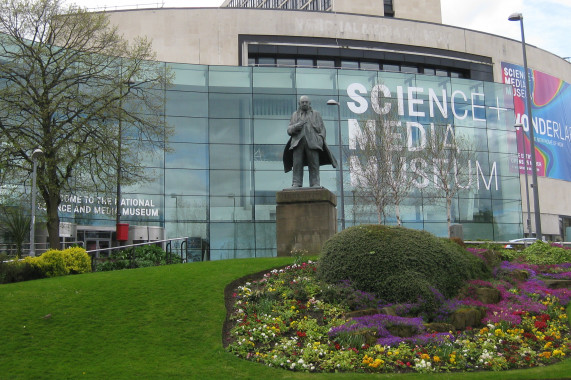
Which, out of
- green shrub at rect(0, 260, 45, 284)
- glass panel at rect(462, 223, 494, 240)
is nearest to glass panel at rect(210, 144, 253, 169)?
glass panel at rect(462, 223, 494, 240)

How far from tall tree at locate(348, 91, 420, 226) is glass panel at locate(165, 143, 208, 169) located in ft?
29.9

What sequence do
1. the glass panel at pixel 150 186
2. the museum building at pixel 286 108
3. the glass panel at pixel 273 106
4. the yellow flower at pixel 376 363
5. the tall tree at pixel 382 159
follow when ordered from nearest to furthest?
1. the yellow flower at pixel 376 363
2. the tall tree at pixel 382 159
3. the glass panel at pixel 150 186
4. the museum building at pixel 286 108
5. the glass panel at pixel 273 106

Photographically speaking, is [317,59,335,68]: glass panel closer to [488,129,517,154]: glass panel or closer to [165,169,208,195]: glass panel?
[488,129,517,154]: glass panel

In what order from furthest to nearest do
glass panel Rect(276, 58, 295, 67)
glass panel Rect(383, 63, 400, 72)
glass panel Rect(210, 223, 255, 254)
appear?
glass panel Rect(383, 63, 400, 72), glass panel Rect(276, 58, 295, 67), glass panel Rect(210, 223, 255, 254)

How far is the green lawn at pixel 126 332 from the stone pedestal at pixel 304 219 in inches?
121

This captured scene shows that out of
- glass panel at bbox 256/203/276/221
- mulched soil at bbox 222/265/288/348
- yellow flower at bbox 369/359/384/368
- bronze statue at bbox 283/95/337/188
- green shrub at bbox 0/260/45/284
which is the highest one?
bronze statue at bbox 283/95/337/188

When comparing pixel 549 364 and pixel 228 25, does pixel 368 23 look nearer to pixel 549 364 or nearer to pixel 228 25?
pixel 228 25

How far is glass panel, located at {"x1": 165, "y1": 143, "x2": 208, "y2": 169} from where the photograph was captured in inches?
1454

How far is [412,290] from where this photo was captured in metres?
11.5

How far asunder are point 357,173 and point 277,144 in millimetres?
5693

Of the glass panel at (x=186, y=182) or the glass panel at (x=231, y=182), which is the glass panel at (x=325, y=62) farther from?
the glass panel at (x=186, y=182)

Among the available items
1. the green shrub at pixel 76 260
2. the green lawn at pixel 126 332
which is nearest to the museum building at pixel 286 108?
the green shrub at pixel 76 260

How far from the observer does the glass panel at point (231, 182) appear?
3722cm

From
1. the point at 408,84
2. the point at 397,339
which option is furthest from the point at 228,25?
the point at 397,339
